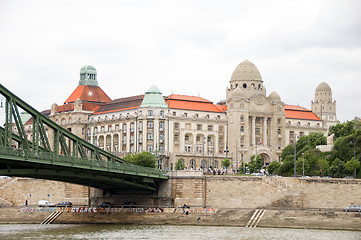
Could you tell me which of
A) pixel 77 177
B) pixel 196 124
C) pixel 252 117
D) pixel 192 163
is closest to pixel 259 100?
pixel 252 117

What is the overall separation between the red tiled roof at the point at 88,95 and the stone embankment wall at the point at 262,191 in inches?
3214

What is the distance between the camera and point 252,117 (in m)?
180

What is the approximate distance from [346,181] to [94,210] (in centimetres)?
3310

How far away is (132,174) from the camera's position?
10038 cm

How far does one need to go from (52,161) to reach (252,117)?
102576mm

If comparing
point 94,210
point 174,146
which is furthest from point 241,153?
point 94,210

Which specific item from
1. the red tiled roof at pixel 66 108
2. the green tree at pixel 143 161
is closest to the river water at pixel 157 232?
the green tree at pixel 143 161

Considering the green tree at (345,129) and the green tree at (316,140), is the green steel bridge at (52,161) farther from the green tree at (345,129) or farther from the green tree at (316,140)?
the green tree at (316,140)

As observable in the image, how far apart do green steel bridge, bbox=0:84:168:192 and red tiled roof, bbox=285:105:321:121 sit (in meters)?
85.3

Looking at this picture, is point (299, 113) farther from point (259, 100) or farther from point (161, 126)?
point (161, 126)

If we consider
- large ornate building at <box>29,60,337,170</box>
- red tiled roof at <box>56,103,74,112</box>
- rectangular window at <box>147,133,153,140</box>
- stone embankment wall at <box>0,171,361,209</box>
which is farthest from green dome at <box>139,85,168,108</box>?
stone embankment wall at <box>0,171,361,209</box>

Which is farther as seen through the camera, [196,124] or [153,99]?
[196,124]

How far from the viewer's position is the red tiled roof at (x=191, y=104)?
176m

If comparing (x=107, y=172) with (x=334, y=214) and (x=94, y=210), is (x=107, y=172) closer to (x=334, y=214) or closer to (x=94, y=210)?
(x=94, y=210)
